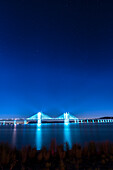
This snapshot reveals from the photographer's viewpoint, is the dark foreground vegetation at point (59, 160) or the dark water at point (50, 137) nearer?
the dark foreground vegetation at point (59, 160)

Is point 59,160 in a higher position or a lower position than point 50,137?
higher

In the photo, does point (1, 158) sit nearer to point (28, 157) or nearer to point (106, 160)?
point (28, 157)

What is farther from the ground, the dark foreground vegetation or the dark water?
the dark foreground vegetation

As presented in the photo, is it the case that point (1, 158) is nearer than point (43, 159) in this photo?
Yes

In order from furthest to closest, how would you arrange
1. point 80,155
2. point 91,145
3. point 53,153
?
point 91,145 → point 53,153 → point 80,155

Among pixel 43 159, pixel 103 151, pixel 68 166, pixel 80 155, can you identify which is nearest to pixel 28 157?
pixel 43 159

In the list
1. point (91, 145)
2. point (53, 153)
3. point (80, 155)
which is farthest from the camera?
point (91, 145)

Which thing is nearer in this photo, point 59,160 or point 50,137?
point 59,160

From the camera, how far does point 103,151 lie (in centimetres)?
720

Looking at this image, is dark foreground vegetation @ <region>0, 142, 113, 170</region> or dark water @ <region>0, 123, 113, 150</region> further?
dark water @ <region>0, 123, 113, 150</region>

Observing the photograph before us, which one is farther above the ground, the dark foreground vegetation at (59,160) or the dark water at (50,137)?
the dark foreground vegetation at (59,160)

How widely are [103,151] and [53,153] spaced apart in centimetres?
238

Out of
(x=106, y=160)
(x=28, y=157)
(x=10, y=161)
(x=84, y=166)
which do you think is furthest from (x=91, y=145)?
(x=10, y=161)

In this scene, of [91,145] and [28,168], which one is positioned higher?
[91,145]
